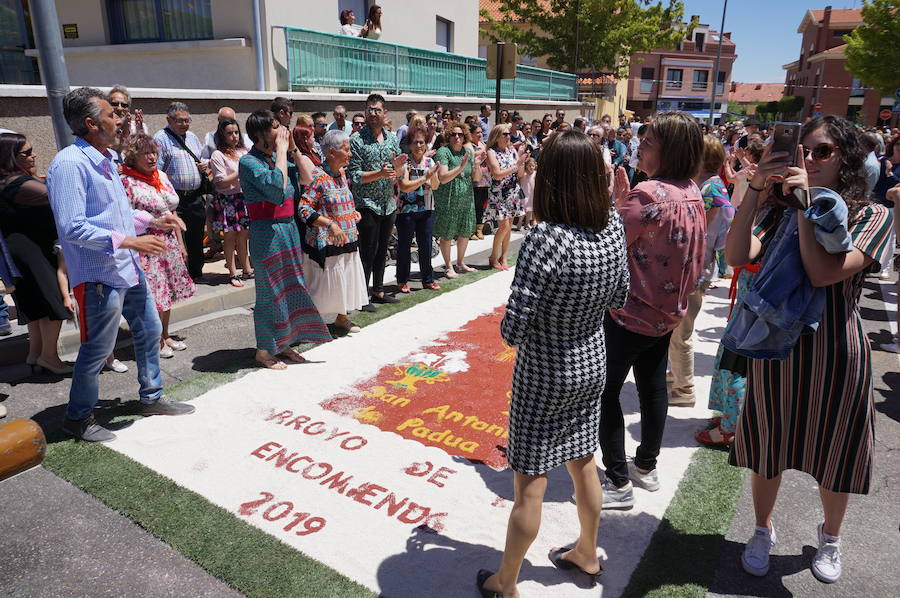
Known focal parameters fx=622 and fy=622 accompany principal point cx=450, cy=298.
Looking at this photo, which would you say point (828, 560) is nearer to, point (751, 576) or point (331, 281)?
point (751, 576)

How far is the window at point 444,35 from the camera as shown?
59.2 ft

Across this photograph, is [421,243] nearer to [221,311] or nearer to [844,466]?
Result: [221,311]

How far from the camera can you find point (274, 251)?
4.80 m

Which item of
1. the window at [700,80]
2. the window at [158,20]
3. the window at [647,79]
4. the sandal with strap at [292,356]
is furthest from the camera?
the window at [700,80]

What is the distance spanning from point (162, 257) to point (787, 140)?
455cm

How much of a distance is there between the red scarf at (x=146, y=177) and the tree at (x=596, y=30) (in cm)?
2572

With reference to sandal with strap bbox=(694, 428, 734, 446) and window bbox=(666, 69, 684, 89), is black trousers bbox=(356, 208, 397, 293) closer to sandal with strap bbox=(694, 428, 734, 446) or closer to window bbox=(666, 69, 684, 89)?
sandal with strap bbox=(694, 428, 734, 446)

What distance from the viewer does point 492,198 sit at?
8.34m

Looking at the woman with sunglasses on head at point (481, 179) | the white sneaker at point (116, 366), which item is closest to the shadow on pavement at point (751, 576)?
the white sneaker at point (116, 366)

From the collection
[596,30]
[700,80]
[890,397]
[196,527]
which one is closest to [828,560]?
[890,397]

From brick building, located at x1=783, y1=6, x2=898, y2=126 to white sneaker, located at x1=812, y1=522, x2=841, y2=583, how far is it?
53924mm

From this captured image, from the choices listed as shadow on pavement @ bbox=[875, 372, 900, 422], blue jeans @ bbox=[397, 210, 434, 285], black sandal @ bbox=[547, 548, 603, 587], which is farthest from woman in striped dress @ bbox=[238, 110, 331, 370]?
shadow on pavement @ bbox=[875, 372, 900, 422]

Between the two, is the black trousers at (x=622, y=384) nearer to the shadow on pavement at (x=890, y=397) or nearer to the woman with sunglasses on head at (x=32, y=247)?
the shadow on pavement at (x=890, y=397)

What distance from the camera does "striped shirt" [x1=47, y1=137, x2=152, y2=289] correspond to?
136 inches
